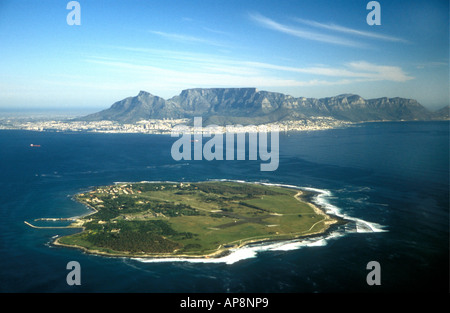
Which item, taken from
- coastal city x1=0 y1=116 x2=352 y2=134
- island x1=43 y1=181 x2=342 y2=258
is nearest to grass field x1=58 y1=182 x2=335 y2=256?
island x1=43 y1=181 x2=342 y2=258

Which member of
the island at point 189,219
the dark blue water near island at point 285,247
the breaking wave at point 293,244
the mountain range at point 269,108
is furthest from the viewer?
the mountain range at point 269,108

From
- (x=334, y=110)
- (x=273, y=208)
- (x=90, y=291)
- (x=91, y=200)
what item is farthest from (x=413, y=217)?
(x=334, y=110)

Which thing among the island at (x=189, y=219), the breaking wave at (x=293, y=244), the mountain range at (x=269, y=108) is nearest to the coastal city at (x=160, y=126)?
the mountain range at (x=269, y=108)

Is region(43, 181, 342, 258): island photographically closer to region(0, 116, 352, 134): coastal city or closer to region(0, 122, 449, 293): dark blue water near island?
region(0, 122, 449, 293): dark blue water near island

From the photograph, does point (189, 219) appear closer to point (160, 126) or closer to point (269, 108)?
point (160, 126)

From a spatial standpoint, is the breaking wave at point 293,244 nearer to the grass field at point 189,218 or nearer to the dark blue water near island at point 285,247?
the dark blue water near island at point 285,247

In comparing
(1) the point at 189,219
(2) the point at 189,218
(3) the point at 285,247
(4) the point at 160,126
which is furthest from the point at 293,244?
(4) the point at 160,126
